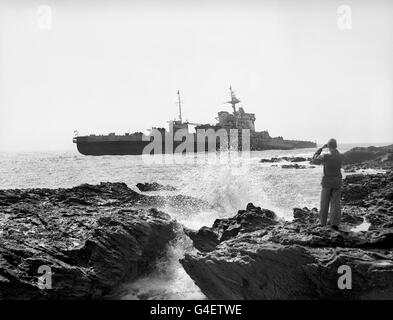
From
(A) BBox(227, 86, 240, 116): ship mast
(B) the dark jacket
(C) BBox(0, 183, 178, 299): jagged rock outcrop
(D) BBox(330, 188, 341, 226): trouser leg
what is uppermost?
(A) BBox(227, 86, 240, 116): ship mast

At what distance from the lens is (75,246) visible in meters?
6.80

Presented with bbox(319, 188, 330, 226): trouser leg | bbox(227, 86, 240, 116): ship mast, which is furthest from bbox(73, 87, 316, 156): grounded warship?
bbox(319, 188, 330, 226): trouser leg

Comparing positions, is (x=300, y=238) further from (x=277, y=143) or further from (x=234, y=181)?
(x=277, y=143)

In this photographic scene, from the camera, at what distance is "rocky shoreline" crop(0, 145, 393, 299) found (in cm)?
517

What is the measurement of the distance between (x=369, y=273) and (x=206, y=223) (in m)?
6.11

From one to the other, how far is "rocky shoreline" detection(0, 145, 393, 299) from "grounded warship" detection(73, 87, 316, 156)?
6123cm

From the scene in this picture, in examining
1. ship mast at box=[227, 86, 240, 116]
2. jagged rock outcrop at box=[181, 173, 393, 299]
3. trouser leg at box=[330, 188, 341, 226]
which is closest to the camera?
jagged rock outcrop at box=[181, 173, 393, 299]

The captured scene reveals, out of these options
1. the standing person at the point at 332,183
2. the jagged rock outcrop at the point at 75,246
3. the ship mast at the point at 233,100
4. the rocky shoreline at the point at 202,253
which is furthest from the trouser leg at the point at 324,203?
the ship mast at the point at 233,100

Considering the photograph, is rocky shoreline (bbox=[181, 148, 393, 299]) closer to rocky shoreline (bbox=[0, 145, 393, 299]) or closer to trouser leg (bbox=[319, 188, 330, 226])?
rocky shoreline (bbox=[0, 145, 393, 299])

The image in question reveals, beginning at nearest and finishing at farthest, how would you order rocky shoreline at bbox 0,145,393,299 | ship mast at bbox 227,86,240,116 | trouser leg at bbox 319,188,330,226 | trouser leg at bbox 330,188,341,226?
rocky shoreline at bbox 0,145,393,299, trouser leg at bbox 330,188,341,226, trouser leg at bbox 319,188,330,226, ship mast at bbox 227,86,240,116

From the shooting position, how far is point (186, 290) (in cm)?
647

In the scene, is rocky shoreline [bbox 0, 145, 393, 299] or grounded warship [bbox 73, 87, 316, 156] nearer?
rocky shoreline [bbox 0, 145, 393, 299]

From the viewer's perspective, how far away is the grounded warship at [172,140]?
69.6 meters
